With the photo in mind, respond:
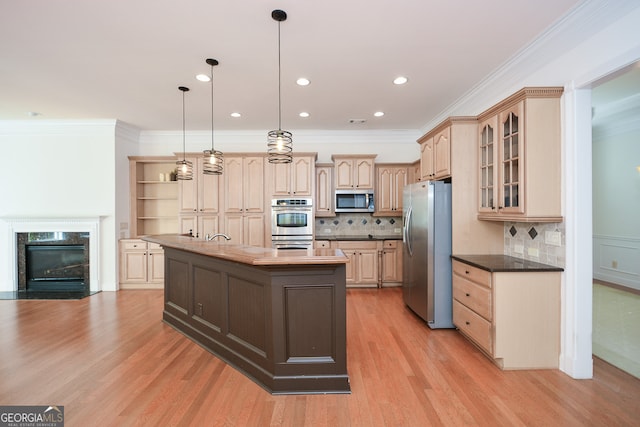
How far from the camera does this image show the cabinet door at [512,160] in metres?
2.55

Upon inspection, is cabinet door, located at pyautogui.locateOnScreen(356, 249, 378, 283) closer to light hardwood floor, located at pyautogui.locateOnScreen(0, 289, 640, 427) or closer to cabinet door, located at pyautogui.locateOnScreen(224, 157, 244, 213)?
light hardwood floor, located at pyautogui.locateOnScreen(0, 289, 640, 427)

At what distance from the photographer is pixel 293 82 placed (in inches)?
136

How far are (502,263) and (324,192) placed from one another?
3.24 meters

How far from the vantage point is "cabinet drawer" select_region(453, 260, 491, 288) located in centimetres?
263

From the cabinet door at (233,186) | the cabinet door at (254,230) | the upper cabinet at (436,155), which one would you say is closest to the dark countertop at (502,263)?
the upper cabinet at (436,155)

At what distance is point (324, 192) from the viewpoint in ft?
17.6

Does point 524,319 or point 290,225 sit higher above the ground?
point 290,225

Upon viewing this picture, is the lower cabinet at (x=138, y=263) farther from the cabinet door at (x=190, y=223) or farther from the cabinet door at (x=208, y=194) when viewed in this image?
the cabinet door at (x=208, y=194)

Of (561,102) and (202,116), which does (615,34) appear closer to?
(561,102)

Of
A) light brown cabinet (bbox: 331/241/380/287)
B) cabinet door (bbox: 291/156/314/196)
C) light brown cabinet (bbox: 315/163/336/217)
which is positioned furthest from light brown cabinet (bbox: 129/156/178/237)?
light brown cabinet (bbox: 331/241/380/287)

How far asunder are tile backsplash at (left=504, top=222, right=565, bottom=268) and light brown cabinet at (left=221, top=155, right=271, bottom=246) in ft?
12.3
